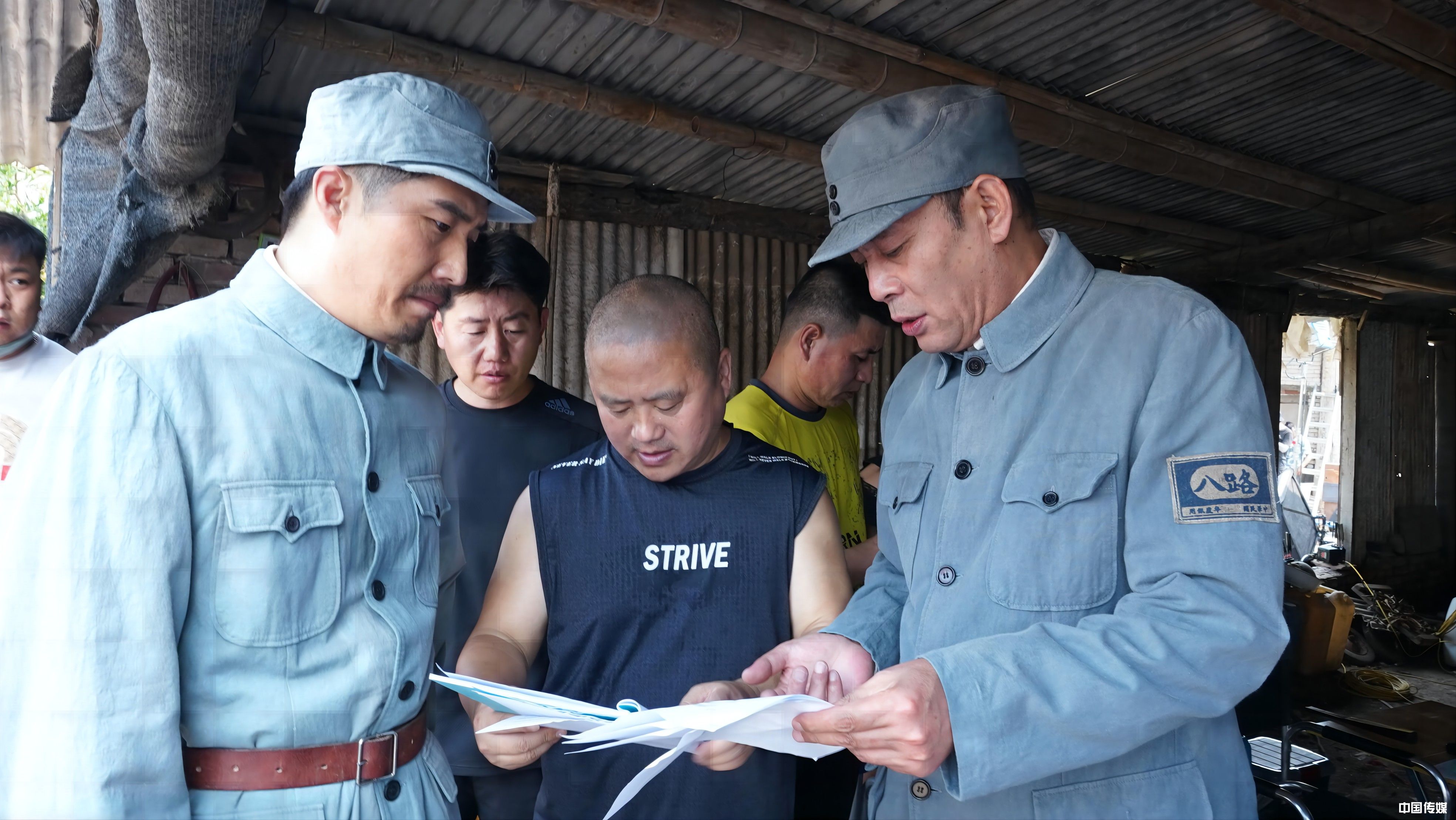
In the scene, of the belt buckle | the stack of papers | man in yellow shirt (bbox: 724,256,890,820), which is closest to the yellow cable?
man in yellow shirt (bbox: 724,256,890,820)

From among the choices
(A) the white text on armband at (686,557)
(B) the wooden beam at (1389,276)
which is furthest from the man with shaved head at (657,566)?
(B) the wooden beam at (1389,276)

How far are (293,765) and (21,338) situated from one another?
2.19 feet

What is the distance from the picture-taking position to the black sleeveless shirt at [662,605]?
1.78 m

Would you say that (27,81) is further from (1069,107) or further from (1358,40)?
(1358,40)

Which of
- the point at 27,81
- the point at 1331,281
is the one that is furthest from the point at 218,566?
the point at 1331,281

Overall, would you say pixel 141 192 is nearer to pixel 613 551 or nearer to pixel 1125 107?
pixel 613 551

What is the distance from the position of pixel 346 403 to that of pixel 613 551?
643mm

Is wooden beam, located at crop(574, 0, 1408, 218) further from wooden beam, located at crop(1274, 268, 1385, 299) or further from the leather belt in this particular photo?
the leather belt

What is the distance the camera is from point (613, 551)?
1.82 m

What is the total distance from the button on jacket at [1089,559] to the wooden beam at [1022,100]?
145 cm

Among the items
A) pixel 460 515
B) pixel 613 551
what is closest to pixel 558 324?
pixel 460 515

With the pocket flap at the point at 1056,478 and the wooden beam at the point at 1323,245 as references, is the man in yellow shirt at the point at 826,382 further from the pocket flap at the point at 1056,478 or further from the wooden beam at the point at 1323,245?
the wooden beam at the point at 1323,245

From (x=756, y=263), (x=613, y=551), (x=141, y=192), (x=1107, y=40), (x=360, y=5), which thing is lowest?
(x=613, y=551)

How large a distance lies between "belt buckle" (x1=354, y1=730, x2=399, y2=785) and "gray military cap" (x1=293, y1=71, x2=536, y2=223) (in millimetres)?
809
